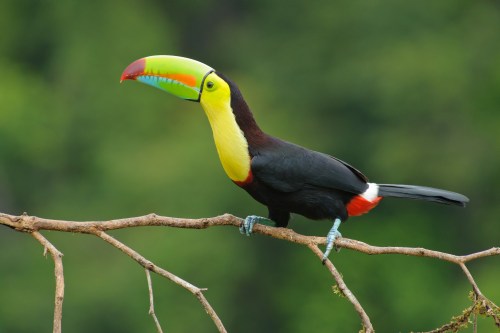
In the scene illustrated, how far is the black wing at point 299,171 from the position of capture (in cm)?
555

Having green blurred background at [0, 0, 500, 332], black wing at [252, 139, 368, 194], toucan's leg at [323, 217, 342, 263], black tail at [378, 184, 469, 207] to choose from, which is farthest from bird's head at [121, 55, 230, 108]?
green blurred background at [0, 0, 500, 332]

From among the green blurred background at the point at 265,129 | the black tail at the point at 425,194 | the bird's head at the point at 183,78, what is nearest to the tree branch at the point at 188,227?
the bird's head at the point at 183,78

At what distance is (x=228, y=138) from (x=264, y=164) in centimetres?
19

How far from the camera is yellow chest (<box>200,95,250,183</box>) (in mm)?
5461

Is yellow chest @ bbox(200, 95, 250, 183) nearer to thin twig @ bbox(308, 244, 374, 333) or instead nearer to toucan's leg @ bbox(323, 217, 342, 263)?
toucan's leg @ bbox(323, 217, 342, 263)

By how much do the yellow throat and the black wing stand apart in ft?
0.27

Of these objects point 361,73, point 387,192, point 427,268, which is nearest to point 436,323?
point 427,268

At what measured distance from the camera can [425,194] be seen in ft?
19.0

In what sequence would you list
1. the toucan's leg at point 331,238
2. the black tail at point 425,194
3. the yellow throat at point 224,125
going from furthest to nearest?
the black tail at point 425,194
the yellow throat at point 224,125
the toucan's leg at point 331,238

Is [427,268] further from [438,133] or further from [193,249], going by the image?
[193,249]

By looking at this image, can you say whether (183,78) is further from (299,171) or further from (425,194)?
(425,194)

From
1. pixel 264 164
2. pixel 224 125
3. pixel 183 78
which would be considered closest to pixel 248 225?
pixel 264 164

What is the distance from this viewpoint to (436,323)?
19.2 metres

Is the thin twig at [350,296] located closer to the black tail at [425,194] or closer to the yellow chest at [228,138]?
the yellow chest at [228,138]
